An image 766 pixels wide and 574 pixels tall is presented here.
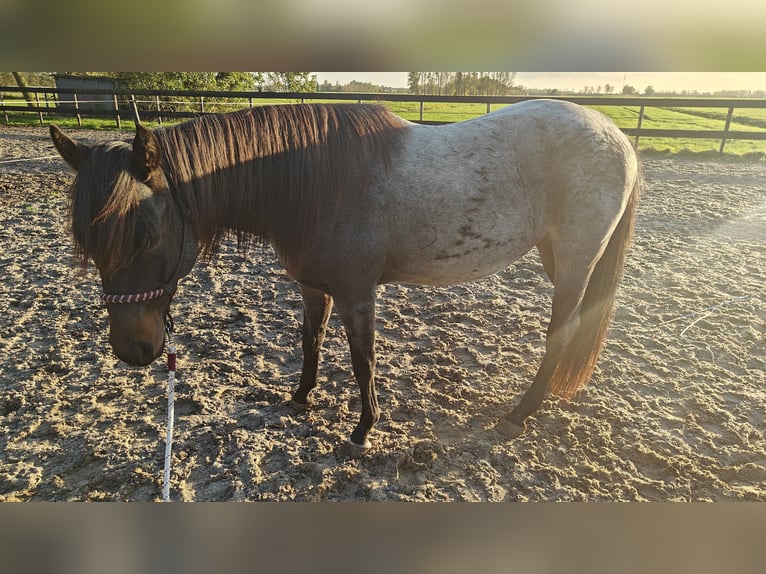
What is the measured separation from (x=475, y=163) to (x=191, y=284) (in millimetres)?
3129

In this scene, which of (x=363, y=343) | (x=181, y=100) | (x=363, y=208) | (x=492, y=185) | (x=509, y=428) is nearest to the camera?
(x=181, y=100)

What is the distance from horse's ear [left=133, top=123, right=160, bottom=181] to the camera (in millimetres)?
1406

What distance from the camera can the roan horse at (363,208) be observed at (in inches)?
60.5

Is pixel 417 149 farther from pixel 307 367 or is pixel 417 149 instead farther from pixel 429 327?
pixel 429 327

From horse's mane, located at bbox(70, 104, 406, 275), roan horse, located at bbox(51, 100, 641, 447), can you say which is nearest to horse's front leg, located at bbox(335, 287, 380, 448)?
roan horse, located at bbox(51, 100, 641, 447)

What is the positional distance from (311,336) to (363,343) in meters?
0.54

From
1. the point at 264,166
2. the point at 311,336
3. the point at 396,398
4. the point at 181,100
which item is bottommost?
the point at 396,398

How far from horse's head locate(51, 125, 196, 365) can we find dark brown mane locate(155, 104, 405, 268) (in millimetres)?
128

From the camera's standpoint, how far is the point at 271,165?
1857 mm

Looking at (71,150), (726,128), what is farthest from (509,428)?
(726,128)

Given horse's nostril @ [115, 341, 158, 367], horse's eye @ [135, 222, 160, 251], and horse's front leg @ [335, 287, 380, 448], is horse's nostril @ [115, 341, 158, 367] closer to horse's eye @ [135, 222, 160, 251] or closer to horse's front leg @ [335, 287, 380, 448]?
horse's eye @ [135, 222, 160, 251]

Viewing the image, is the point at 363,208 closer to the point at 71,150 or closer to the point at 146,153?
the point at 146,153

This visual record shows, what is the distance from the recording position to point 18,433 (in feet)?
7.68

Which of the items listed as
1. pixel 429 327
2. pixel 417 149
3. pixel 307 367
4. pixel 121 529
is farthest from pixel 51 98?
pixel 429 327
